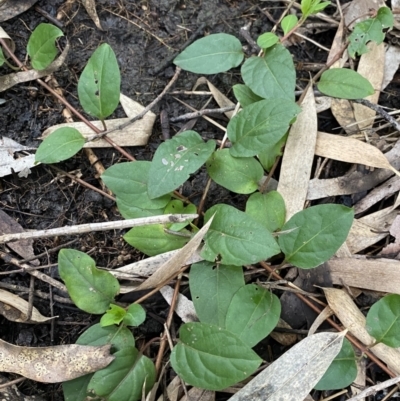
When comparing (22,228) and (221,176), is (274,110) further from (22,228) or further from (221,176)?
(22,228)

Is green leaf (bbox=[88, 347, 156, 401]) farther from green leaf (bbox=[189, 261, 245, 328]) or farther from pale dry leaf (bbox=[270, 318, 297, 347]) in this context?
pale dry leaf (bbox=[270, 318, 297, 347])

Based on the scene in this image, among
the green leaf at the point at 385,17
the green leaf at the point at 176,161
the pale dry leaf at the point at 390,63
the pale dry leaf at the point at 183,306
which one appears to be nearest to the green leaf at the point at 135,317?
the pale dry leaf at the point at 183,306

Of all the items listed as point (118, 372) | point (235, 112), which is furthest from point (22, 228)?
point (235, 112)

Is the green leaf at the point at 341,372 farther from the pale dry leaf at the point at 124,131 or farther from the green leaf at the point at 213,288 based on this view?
the pale dry leaf at the point at 124,131

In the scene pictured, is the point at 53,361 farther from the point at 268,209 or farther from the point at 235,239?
the point at 268,209

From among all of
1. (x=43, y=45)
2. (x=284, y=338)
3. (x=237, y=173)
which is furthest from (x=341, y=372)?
Answer: (x=43, y=45)

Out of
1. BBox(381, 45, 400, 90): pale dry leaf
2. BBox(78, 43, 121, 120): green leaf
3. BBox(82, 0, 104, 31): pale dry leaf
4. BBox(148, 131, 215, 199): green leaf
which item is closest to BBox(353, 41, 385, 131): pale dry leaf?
BBox(381, 45, 400, 90): pale dry leaf
